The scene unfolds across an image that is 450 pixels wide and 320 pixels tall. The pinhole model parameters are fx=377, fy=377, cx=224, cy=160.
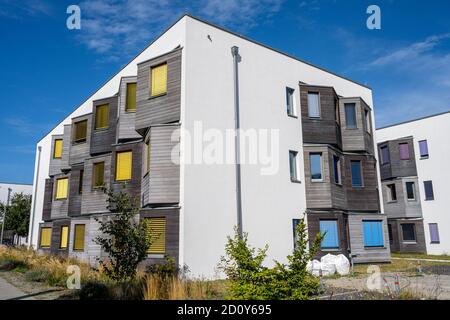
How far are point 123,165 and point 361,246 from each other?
1348 cm

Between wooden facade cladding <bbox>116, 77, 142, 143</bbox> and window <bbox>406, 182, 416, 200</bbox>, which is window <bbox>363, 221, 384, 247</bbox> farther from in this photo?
wooden facade cladding <bbox>116, 77, 142, 143</bbox>

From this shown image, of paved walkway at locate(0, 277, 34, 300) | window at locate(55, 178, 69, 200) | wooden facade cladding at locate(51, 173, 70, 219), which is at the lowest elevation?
paved walkway at locate(0, 277, 34, 300)

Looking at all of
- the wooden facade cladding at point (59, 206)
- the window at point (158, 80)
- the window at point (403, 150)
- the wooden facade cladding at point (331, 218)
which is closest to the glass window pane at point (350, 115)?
the wooden facade cladding at point (331, 218)

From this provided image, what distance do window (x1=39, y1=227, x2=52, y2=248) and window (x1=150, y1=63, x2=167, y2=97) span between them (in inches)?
629

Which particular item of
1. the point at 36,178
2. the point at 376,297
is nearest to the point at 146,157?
the point at 376,297

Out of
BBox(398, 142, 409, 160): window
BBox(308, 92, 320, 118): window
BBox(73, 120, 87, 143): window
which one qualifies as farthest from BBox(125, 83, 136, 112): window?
BBox(398, 142, 409, 160): window

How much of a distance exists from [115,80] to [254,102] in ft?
32.4

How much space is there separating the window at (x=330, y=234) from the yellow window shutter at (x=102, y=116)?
13371 millimetres

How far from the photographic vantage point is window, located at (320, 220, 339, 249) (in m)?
19.2

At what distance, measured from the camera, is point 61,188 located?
2675cm

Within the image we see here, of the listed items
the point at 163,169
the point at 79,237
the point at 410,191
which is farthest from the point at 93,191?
the point at 410,191

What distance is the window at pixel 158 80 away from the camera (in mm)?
17234

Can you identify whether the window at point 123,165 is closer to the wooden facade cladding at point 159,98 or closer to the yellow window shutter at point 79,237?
the wooden facade cladding at point 159,98
